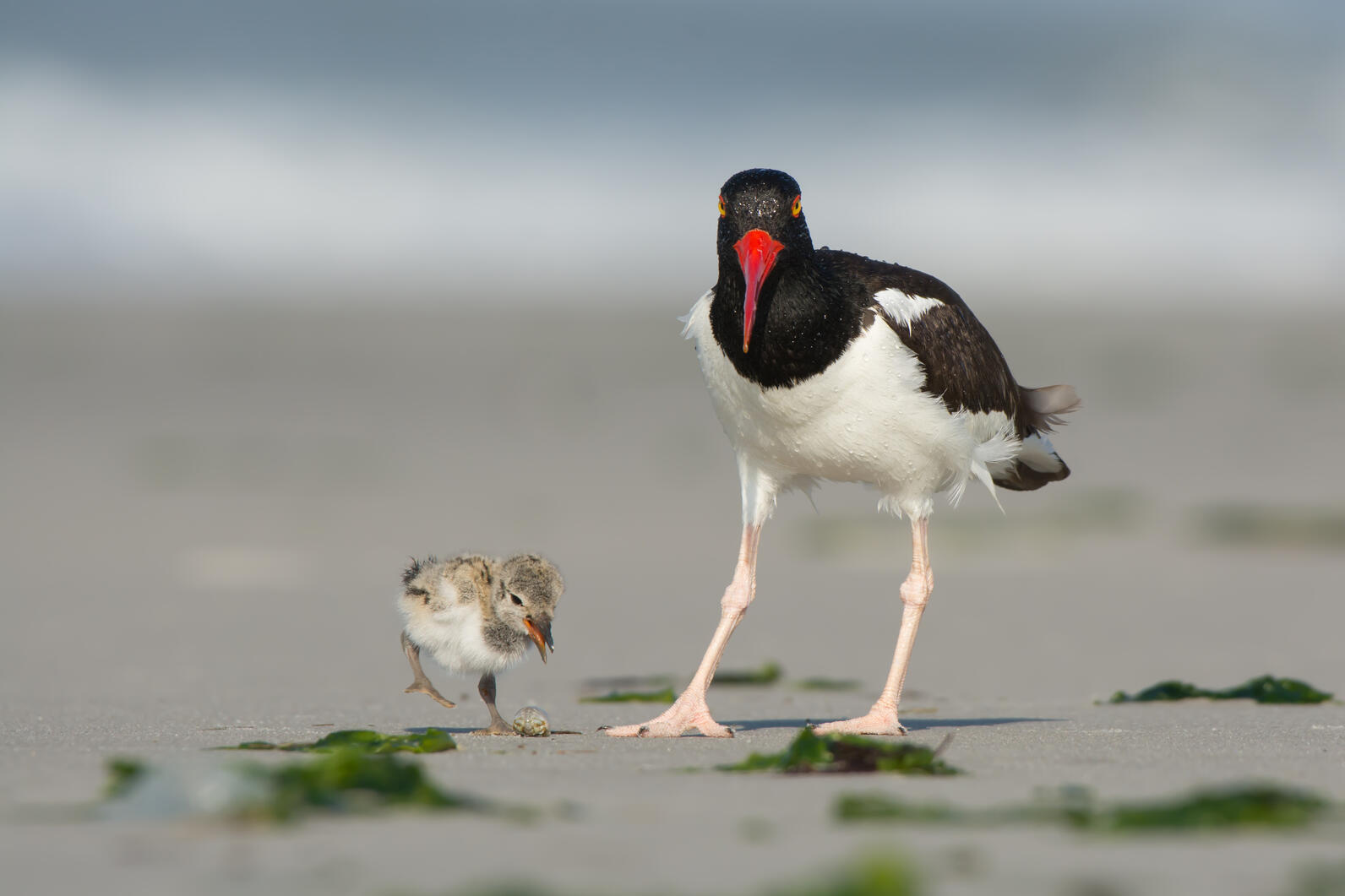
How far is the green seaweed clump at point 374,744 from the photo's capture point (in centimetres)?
511

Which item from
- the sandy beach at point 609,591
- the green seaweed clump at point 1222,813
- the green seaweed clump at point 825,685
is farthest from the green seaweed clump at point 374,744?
the green seaweed clump at point 825,685

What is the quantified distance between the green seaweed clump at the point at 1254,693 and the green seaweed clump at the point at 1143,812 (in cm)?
378

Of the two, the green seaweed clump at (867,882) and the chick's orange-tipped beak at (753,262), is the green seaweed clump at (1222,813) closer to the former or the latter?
the green seaweed clump at (867,882)

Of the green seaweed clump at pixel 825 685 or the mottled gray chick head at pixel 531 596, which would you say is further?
the green seaweed clump at pixel 825 685

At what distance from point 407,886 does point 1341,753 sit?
141 inches

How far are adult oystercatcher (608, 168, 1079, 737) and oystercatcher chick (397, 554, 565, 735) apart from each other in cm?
52

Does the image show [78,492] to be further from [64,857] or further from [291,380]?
[64,857]

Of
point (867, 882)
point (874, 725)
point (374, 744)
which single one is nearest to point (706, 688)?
point (874, 725)

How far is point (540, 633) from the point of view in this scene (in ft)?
20.3

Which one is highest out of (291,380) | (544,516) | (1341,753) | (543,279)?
(543,279)

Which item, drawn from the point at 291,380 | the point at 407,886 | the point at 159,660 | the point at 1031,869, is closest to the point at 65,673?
the point at 159,660

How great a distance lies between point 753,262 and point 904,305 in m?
0.77

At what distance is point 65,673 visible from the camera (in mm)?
8578

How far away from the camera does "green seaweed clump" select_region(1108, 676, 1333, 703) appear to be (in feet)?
24.6
